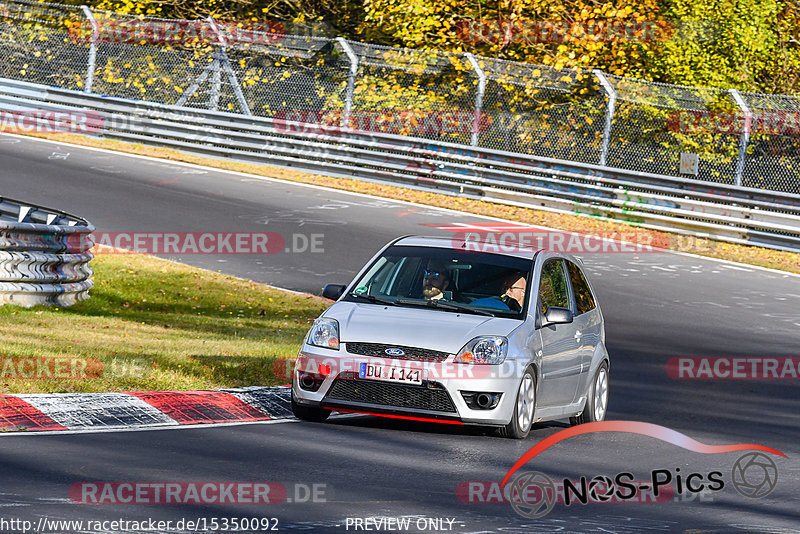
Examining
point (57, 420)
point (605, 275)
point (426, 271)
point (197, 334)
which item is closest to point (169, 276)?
point (197, 334)

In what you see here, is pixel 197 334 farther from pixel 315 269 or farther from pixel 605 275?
pixel 605 275

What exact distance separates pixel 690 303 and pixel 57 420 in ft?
36.2

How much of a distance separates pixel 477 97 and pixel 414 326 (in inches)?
683

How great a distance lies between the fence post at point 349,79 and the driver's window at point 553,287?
16.8m

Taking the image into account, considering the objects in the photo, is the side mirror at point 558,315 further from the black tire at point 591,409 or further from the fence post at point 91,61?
the fence post at point 91,61

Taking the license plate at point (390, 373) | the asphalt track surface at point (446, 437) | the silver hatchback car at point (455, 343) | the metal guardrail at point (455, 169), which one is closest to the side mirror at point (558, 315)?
the silver hatchback car at point (455, 343)

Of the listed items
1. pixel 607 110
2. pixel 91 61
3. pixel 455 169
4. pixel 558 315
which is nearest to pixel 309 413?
pixel 558 315

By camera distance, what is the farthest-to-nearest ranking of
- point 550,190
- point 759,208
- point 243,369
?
point 550,190 < point 759,208 < point 243,369

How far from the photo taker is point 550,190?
25297 mm

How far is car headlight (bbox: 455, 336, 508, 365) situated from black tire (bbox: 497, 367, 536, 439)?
265 mm

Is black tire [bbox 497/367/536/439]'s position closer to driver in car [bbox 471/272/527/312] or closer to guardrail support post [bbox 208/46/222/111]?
driver in car [bbox 471/272/527/312]

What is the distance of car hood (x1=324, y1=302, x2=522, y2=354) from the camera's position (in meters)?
9.39

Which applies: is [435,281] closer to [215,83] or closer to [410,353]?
[410,353]

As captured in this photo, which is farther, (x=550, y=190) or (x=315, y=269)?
(x=550, y=190)
